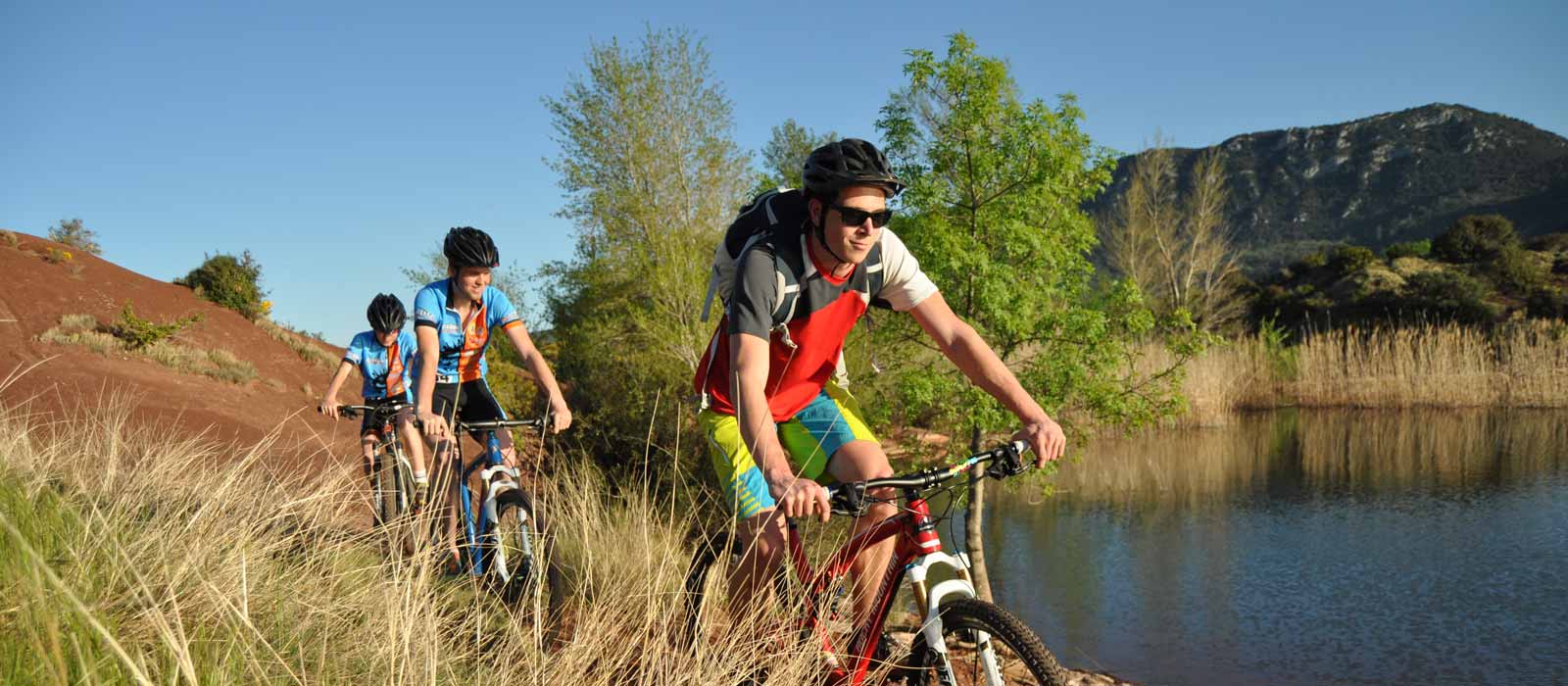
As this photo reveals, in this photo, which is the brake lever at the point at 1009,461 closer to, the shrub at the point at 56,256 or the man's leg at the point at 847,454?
the man's leg at the point at 847,454

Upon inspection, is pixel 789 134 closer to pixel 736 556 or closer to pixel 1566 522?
pixel 1566 522

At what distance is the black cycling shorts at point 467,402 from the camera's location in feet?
17.6

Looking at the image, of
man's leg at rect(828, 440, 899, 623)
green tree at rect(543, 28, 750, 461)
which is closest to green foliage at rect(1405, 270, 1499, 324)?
green tree at rect(543, 28, 750, 461)

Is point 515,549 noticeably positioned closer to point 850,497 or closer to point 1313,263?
point 850,497

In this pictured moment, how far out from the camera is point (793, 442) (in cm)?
345

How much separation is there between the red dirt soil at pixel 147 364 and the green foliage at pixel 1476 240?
32711 millimetres

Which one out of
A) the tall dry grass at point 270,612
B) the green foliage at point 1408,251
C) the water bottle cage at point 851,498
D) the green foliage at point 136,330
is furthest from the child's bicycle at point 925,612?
the green foliage at point 1408,251

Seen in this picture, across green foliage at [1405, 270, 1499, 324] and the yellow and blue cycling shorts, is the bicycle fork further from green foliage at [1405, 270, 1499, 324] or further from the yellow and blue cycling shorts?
green foliage at [1405, 270, 1499, 324]

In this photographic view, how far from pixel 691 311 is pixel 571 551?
7.22 meters

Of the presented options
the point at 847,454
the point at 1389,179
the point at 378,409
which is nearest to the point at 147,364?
the point at 378,409

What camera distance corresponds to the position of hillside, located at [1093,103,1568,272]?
67.3 m

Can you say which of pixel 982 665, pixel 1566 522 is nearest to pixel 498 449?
pixel 982 665

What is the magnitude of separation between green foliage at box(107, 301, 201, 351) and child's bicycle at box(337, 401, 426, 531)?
986cm

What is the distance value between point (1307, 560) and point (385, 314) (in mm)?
8491
